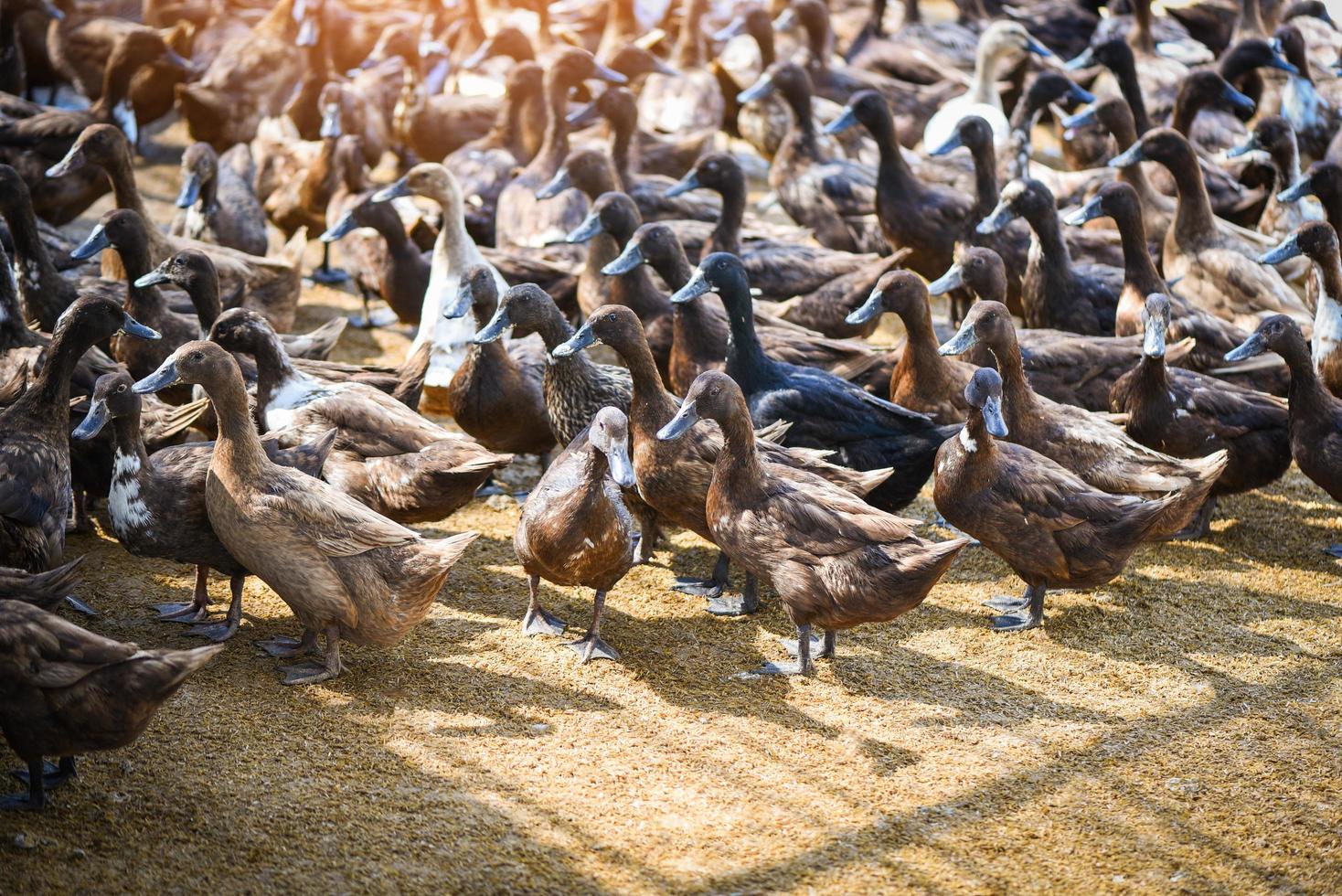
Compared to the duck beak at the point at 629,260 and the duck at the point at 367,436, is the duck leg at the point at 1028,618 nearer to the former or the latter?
the duck at the point at 367,436

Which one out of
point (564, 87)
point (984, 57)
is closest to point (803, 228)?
point (564, 87)

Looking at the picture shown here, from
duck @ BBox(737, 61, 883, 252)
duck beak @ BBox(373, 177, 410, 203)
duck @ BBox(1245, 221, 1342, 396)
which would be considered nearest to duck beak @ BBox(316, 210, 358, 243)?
duck beak @ BBox(373, 177, 410, 203)

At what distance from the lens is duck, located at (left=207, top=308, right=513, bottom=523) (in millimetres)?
5828

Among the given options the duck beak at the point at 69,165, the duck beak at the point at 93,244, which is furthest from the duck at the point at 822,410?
the duck beak at the point at 69,165

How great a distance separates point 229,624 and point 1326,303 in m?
5.88

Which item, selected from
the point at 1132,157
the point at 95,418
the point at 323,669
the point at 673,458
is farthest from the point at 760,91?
the point at 323,669

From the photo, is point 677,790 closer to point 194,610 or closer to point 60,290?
point 194,610

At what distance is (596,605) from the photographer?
554 centimetres

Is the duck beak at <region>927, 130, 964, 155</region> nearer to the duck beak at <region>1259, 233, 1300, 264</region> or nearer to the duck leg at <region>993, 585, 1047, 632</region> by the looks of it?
the duck beak at <region>1259, 233, 1300, 264</region>

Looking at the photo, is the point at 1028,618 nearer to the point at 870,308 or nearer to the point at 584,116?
the point at 870,308

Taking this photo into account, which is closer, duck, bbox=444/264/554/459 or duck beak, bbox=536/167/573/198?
duck, bbox=444/264/554/459

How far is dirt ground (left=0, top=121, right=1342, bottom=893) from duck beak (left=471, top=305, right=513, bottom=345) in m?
1.09

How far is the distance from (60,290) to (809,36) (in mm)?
7883

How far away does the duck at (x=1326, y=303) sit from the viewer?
731 cm
